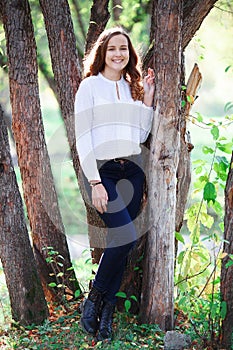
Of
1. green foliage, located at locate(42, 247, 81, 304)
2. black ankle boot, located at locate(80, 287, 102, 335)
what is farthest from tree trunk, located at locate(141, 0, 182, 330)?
green foliage, located at locate(42, 247, 81, 304)

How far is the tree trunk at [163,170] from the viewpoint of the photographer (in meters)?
3.76

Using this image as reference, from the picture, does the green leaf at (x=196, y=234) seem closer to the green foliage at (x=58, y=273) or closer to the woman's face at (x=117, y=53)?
the green foliage at (x=58, y=273)

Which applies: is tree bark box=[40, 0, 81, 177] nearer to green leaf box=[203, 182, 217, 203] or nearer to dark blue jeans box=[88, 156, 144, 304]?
dark blue jeans box=[88, 156, 144, 304]

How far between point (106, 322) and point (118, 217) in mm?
699

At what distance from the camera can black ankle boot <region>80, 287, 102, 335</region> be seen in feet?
12.6

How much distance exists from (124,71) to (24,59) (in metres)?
0.79

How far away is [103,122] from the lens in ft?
12.2

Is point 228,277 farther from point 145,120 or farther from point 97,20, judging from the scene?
point 97,20

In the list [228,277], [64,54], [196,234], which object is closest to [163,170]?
[196,234]

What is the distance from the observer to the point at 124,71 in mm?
3936

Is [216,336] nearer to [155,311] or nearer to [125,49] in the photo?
[155,311]

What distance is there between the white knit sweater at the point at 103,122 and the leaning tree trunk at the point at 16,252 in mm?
602

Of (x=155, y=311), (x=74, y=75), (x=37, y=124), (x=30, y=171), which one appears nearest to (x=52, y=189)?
(x=30, y=171)

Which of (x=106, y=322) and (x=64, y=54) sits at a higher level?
(x=64, y=54)
